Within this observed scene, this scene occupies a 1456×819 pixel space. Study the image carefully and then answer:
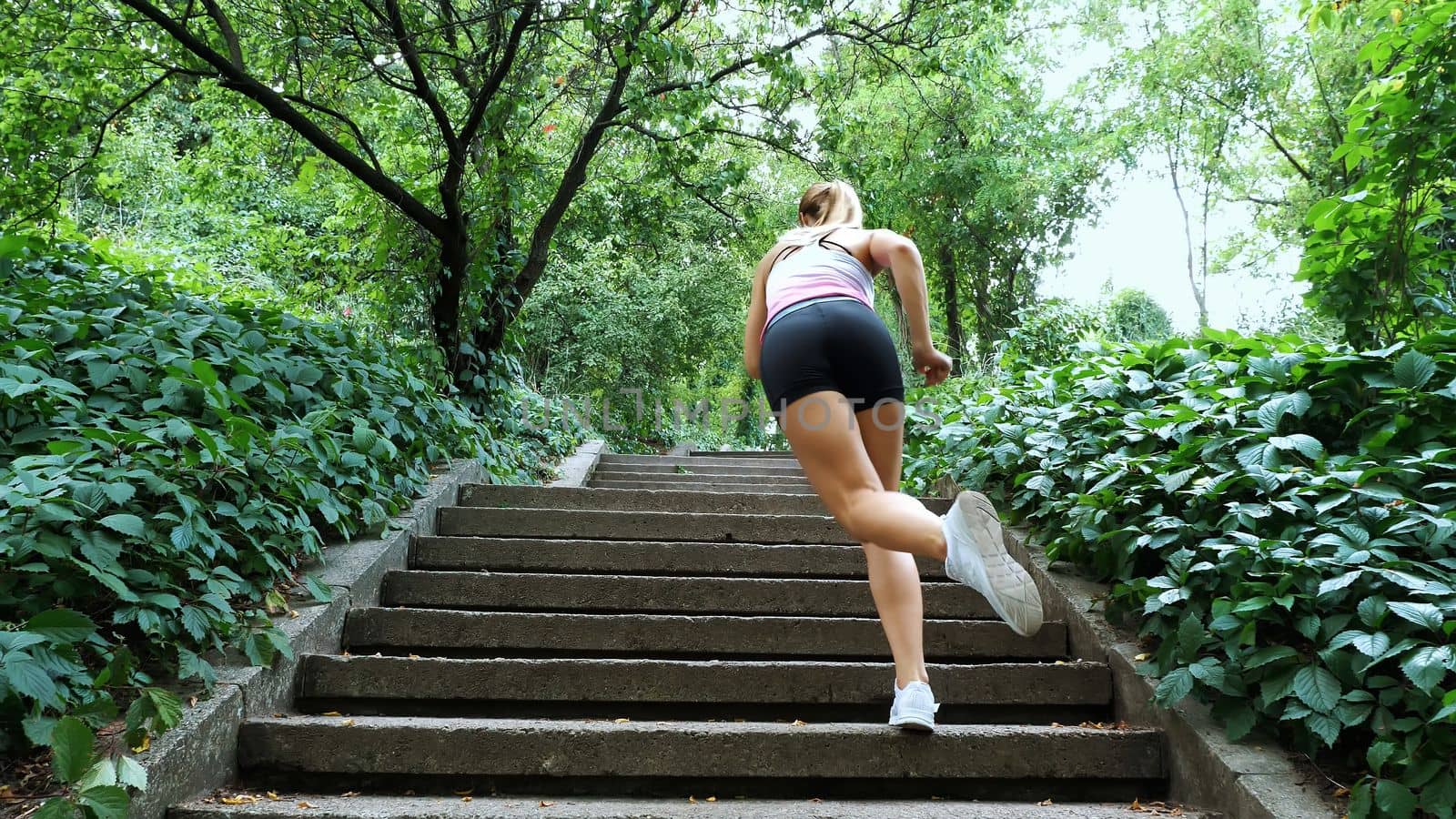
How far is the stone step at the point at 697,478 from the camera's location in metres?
7.96

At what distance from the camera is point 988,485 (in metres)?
4.59

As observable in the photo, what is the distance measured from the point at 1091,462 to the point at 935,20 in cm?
496

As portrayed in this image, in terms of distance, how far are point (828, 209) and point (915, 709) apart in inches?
57.7

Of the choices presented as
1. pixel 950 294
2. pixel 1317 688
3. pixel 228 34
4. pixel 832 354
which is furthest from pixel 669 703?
pixel 950 294

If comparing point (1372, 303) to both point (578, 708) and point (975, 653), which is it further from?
point (578, 708)

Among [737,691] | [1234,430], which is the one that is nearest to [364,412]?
[737,691]

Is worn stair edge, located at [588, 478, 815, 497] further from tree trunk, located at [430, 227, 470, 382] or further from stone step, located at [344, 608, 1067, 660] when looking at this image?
stone step, located at [344, 608, 1067, 660]

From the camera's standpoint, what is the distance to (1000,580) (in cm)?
235

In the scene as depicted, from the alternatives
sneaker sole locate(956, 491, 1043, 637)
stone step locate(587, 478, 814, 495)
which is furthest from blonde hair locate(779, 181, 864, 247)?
stone step locate(587, 478, 814, 495)

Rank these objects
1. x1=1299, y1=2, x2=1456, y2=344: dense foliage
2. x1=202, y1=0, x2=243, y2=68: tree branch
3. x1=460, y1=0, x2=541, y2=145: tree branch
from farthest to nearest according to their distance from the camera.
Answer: x1=202, y1=0, x2=243, y2=68: tree branch, x1=460, y1=0, x2=541, y2=145: tree branch, x1=1299, y1=2, x2=1456, y2=344: dense foliage

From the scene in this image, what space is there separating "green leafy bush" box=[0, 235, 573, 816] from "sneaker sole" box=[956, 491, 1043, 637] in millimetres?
1968

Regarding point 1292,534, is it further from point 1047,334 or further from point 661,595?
point 1047,334

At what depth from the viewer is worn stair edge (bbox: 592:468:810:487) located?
7965 mm

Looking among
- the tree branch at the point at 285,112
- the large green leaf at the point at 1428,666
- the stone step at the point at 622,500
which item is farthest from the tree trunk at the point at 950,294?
the large green leaf at the point at 1428,666
